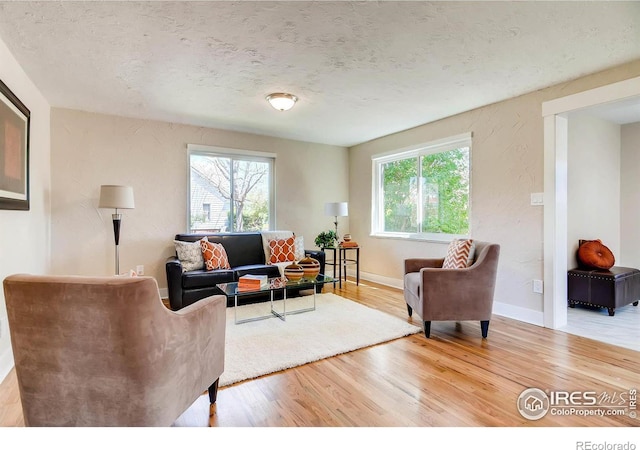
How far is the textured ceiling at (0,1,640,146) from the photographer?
1.93 metres

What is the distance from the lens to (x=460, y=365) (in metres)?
2.30

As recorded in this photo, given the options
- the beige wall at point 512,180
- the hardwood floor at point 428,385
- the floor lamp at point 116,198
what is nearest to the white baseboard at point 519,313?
the beige wall at point 512,180

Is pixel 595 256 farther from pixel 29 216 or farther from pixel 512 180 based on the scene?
pixel 29 216

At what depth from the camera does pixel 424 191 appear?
4.59 metres

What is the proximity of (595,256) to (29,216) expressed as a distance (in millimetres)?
5821

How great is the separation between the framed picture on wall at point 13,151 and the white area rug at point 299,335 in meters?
1.92

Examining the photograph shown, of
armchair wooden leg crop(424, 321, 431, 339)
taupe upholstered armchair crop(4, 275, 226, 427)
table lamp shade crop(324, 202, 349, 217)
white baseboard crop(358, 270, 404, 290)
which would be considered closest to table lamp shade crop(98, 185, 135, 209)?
taupe upholstered armchair crop(4, 275, 226, 427)

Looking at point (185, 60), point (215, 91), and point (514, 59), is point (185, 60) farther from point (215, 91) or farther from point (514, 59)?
point (514, 59)

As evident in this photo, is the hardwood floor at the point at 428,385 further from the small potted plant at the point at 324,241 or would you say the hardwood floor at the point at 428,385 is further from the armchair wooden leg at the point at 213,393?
the small potted plant at the point at 324,241

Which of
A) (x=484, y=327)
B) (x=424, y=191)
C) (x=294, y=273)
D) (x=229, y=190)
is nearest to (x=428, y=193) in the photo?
(x=424, y=191)

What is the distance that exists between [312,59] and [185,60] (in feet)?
3.34
